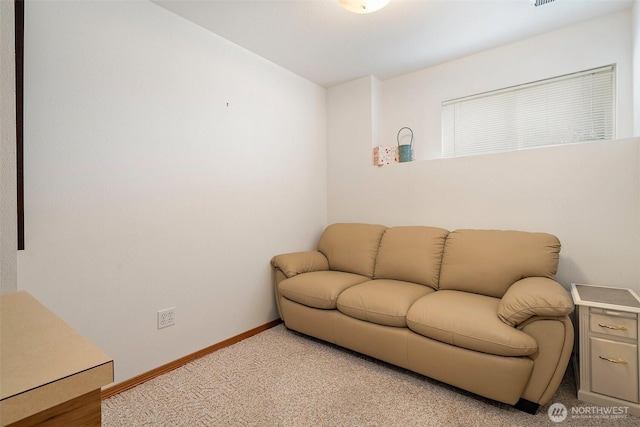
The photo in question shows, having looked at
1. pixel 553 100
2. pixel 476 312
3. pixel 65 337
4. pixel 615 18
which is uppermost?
pixel 615 18

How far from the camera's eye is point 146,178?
202 cm

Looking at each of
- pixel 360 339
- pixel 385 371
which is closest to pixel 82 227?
pixel 360 339

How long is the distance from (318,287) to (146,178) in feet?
4.76

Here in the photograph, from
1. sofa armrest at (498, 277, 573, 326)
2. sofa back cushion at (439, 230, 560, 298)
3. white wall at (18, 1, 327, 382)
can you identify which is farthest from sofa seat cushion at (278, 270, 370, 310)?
sofa armrest at (498, 277, 573, 326)

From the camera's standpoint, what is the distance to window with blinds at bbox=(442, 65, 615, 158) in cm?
230

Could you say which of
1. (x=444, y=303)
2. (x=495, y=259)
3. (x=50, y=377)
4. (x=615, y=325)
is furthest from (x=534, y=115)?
(x=50, y=377)

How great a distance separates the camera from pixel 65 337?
618 millimetres

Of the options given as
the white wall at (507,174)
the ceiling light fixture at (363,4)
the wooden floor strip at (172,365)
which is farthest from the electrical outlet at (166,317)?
the ceiling light fixture at (363,4)

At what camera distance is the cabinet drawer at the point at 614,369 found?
1593 mm

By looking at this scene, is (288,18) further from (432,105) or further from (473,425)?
(473,425)

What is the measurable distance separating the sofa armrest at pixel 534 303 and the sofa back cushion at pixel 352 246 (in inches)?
47.5

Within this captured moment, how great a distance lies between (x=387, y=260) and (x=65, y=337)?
2314 mm

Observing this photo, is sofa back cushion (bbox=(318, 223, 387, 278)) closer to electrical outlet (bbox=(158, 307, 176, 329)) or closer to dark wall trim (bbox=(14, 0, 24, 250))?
electrical outlet (bbox=(158, 307, 176, 329))

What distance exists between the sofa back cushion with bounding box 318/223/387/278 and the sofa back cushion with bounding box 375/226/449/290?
0.10 meters
